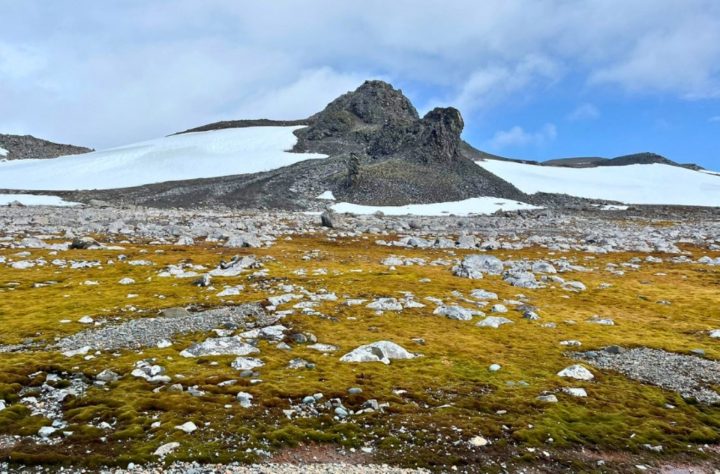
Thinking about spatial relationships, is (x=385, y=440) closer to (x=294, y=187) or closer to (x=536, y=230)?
(x=536, y=230)

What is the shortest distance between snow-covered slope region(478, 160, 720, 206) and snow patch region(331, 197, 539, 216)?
70.8 feet

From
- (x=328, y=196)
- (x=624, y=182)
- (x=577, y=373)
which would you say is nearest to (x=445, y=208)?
(x=328, y=196)

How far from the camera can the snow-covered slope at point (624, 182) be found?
142m

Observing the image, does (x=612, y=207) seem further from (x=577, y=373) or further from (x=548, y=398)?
(x=548, y=398)

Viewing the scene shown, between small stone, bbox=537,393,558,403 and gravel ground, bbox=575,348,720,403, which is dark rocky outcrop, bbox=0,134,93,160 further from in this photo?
small stone, bbox=537,393,558,403

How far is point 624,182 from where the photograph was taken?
533 ft

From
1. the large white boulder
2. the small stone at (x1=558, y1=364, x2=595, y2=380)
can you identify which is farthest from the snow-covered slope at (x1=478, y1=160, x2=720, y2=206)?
the large white boulder

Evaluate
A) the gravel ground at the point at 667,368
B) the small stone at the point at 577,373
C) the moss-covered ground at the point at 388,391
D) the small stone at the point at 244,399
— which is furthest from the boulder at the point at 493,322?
the small stone at the point at 244,399

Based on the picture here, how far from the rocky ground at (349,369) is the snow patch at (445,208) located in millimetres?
75301

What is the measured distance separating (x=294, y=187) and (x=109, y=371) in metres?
115

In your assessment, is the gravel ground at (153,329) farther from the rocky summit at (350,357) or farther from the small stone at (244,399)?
the small stone at (244,399)

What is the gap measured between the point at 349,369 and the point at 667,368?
11.0 metres

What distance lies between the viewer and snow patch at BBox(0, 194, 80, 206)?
336 ft

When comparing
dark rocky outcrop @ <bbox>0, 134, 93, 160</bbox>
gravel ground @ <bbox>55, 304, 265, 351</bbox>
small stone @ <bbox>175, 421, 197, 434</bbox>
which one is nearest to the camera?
small stone @ <bbox>175, 421, 197, 434</bbox>
